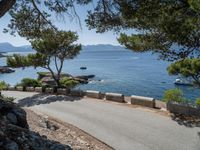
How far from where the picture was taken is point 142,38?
16.2 metres

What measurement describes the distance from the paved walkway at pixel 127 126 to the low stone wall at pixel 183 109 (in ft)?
3.40

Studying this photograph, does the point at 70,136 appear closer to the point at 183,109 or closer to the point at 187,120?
Answer: the point at 187,120

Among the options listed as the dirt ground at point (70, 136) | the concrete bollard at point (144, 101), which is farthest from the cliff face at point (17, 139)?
the concrete bollard at point (144, 101)

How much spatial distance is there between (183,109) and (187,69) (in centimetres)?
512

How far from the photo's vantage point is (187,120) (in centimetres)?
1608

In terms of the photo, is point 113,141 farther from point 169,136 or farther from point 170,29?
point 170,29

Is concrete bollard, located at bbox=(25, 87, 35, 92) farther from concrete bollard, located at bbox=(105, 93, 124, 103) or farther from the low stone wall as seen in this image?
the low stone wall

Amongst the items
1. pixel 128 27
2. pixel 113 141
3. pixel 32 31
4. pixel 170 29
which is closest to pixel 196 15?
pixel 170 29

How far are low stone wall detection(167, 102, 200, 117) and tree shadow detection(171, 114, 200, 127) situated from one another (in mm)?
428

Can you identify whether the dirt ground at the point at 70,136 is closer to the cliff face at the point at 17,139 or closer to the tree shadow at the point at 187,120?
the cliff face at the point at 17,139

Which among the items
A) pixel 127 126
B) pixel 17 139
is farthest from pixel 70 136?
pixel 17 139

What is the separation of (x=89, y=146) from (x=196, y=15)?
6.86 metres

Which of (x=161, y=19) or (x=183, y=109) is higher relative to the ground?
(x=161, y=19)

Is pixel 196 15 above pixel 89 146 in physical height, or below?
above
